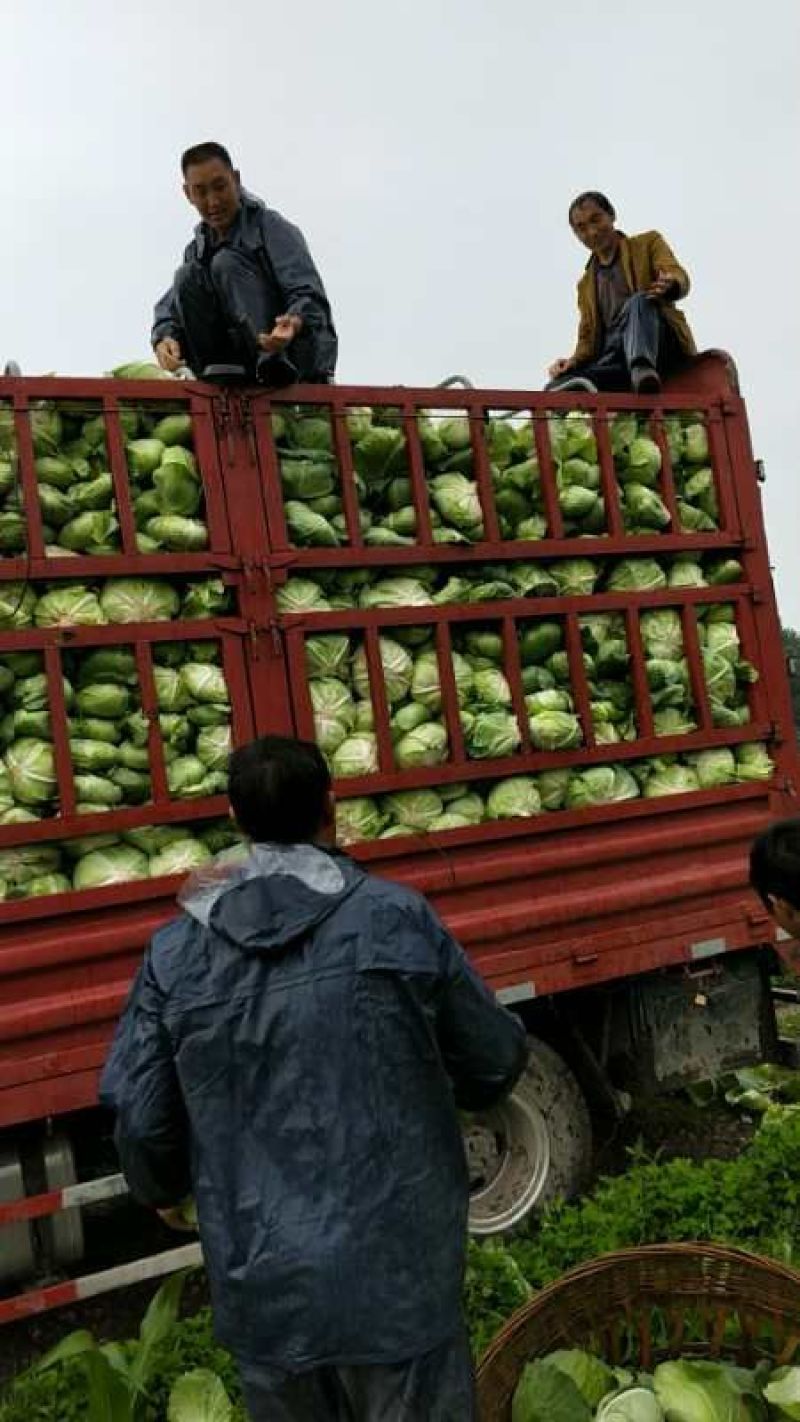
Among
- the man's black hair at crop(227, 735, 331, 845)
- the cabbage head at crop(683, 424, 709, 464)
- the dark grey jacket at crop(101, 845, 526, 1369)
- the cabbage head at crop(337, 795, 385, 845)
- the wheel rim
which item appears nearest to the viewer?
the dark grey jacket at crop(101, 845, 526, 1369)

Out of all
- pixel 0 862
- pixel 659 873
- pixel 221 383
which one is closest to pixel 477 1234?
pixel 659 873

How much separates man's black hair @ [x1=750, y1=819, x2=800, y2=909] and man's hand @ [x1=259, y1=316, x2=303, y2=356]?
93.6 inches

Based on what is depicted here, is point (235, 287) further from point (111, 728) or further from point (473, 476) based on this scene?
point (111, 728)

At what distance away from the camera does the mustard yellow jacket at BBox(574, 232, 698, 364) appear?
5078 mm

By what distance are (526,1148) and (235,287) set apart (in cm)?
340

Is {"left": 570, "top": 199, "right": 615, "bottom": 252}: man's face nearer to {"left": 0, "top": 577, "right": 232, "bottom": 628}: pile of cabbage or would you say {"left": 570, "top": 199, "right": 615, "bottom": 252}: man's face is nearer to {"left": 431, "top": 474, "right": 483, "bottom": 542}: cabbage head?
{"left": 431, "top": 474, "right": 483, "bottom": 542}: cabbage head

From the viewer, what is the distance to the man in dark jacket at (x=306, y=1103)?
6.08ft

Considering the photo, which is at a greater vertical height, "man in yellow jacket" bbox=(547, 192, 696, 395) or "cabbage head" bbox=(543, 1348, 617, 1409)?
"man in yellow jacket" bbox=(547, 192, 696, 395)

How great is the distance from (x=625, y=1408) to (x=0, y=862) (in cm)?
216

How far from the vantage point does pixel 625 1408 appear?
2.44 meters

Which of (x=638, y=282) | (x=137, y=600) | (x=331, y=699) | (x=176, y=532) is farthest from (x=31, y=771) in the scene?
(x=638, y=282)

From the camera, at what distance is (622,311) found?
5.16 meters

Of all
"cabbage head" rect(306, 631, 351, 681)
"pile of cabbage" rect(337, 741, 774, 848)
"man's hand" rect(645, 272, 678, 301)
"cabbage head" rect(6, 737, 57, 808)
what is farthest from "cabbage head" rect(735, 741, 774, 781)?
"cabbage head" rect(6, 737, 57, 808)

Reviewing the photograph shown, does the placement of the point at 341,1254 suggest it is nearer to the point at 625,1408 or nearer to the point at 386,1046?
the point at 386,1046
